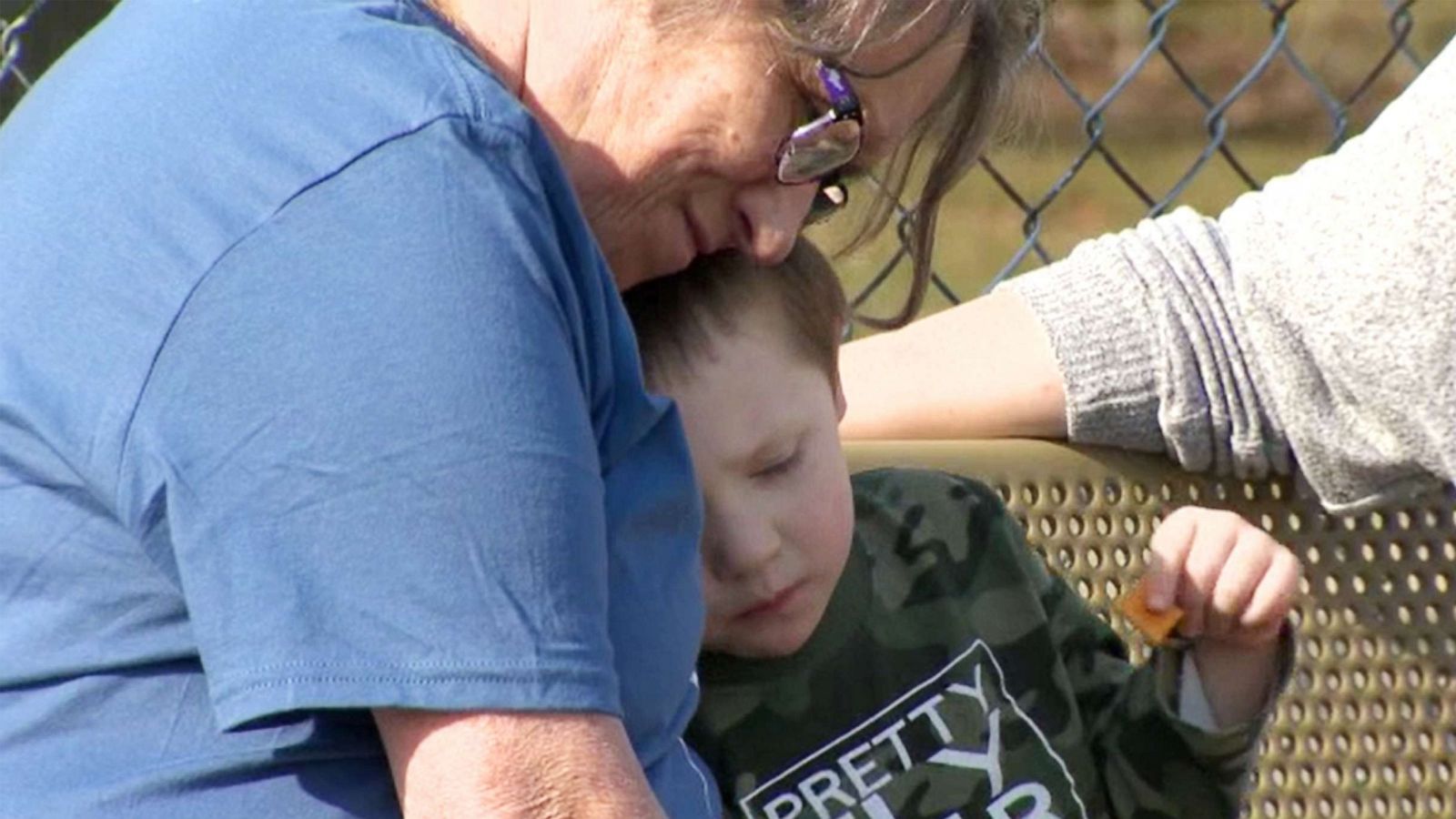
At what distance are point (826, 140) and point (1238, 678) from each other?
72cm

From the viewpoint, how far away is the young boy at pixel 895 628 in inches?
77.9

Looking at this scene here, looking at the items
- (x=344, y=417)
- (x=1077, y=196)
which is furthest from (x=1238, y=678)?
(x=1077, y=196)

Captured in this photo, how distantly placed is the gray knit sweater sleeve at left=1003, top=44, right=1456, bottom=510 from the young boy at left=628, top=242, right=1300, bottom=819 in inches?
7.0

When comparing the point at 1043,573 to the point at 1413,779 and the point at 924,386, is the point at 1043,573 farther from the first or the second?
the point at 1413,779

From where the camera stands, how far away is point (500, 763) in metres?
1.40

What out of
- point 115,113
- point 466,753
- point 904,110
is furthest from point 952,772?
point 115,113

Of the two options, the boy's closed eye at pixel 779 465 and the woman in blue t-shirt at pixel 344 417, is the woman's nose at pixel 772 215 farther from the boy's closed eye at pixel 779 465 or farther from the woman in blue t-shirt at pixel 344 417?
the boy's closed eye at pixel 779 465

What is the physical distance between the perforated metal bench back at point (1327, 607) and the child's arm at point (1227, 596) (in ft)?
0.49

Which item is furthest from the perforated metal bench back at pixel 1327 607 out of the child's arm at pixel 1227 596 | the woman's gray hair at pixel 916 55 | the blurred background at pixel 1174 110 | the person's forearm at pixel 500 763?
the blurred background at pixel 1174 110

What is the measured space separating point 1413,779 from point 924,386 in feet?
1.93

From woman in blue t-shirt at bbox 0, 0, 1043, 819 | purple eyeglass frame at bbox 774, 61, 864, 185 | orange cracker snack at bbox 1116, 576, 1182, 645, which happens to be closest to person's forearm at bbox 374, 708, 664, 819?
woman in blue t-shirt at bbox 0, 0, 1043, 819

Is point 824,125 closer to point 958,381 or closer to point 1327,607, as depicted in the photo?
point 958,381

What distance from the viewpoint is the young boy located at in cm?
198

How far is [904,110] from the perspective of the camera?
1794 millimetres
